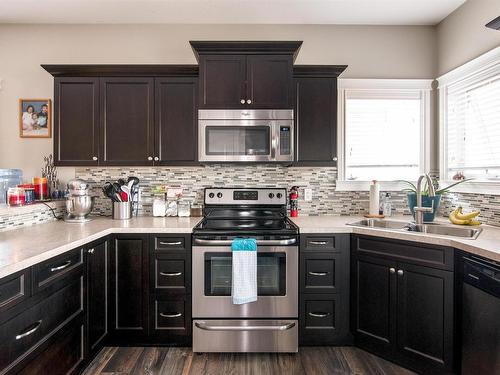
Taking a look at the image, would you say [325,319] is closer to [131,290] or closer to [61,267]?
[131,290]

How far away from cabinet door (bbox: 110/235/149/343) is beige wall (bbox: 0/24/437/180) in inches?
47.7

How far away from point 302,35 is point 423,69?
121 cm

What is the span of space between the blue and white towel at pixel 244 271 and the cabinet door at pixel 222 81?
1153mm

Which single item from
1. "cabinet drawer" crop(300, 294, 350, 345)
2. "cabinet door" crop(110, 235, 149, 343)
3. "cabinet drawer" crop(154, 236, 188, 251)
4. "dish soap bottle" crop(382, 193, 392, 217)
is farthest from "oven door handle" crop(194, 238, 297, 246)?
"dish soap bottle" crop(382, 193, 392, 217)

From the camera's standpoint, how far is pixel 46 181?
2.78 m

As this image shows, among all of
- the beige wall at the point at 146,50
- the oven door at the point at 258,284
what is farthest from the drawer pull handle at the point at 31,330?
the beige wall at the point at 146,50

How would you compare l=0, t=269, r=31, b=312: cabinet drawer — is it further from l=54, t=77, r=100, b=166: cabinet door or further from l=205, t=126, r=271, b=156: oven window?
l=205, t=126, r=271, b=156: oven window

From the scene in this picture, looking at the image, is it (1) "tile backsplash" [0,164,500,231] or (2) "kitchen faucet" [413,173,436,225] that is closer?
(2) "kitchen faucet" [413,173,436,225]

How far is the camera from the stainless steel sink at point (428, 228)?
216cm

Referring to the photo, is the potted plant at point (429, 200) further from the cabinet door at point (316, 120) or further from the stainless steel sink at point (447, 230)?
the cabinet door at point (316, 120)

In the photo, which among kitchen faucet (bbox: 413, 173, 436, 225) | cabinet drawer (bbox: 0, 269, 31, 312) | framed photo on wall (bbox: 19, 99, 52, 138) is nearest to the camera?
cabinet drawer (bbox: 0, 269, 31, 312)

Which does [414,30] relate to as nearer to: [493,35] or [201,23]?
[493,35]

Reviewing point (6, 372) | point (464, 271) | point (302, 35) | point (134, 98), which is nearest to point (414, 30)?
point (302, 35)

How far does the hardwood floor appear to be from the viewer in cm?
206
